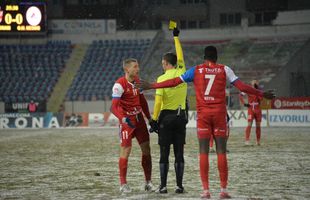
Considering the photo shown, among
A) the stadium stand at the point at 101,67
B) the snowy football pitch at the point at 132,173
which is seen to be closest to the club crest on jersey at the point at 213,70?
the snowy football pitch at the point at 132,173

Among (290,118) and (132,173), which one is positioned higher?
(132,173)

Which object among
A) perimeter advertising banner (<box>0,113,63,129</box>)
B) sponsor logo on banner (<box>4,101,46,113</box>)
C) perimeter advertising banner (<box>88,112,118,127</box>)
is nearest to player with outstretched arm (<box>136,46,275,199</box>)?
perimeter advertising banner (<box>88,112,118,127</box>)

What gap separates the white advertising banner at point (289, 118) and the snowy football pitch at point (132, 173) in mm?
14663

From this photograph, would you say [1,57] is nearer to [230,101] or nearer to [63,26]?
[63,26]

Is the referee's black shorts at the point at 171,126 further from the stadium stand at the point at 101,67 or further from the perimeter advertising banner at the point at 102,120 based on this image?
the stadium stand at the point at 101,67

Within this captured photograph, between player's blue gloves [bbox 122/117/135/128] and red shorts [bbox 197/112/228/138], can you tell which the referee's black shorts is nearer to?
player's blue gloves [bbox 122/117/135/128]

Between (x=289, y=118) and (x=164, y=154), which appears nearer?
(x=164, y=154)

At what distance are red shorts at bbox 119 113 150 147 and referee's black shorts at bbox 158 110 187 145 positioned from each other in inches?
11.3

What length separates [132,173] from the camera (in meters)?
13.2

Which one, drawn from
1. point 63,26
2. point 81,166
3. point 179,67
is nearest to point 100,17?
point 63,26

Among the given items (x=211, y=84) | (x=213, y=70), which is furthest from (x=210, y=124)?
(x=213, y=70)

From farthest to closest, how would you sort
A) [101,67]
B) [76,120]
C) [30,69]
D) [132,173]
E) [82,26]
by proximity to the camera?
[82,26], [30,69], [101,67], [76,120], [132,173]

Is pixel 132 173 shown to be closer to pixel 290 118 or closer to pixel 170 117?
pixel 170 117

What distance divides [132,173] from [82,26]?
130 feet
